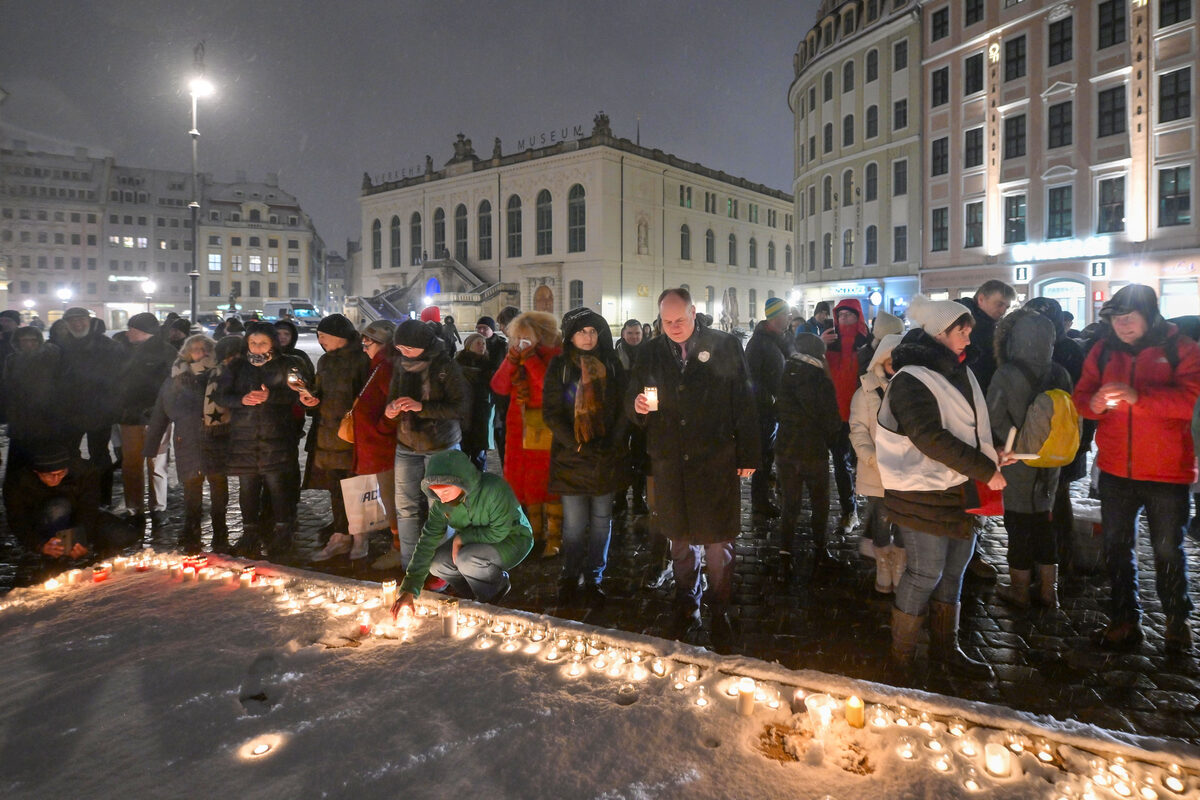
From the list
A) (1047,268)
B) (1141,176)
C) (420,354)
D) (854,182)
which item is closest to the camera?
(420,354)

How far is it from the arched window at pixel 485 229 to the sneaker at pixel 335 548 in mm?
47710

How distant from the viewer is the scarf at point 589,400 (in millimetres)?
4852

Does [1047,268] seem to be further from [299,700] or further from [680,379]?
[299,700]

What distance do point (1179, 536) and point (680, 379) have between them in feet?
9.33

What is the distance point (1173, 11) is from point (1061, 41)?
3.54 metres

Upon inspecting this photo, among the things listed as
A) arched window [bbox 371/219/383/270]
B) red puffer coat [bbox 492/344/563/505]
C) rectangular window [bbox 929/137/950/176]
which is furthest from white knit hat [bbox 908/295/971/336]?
arched window [bbox 371/219/383/270]

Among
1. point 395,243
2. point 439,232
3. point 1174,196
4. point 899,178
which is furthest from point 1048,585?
point 395,243

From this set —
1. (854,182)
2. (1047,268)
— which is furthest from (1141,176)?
(854,182)

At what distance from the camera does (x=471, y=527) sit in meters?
4.71

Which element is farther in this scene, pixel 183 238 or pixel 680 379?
pixel 183 238

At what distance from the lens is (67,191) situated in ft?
247

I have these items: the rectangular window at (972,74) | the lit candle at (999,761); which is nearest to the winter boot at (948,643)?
the lit candle at (999,761)

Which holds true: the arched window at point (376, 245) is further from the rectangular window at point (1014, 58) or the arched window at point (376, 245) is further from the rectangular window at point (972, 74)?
the rectangular window at point (1014, 58)

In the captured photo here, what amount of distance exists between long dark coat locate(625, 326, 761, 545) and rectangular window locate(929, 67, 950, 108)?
33.1 metres
